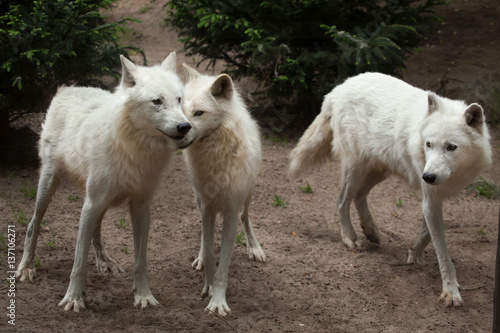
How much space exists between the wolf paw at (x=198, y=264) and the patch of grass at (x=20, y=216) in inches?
76.3

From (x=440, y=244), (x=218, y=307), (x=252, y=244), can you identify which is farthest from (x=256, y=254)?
(x=440, y=244)

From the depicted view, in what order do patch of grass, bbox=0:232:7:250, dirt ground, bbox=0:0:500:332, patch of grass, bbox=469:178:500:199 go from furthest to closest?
patch of grass, bbox=469:178:500:199 → patch of grass, bbox=0:232:7:250 → dirt ground, bbox=0:0:500:332

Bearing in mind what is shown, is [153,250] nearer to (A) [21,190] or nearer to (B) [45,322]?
(B) [45,322]

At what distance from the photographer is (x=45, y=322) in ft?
12.4

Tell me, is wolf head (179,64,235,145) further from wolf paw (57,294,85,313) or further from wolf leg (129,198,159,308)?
wolf paw (57,294,85,313)

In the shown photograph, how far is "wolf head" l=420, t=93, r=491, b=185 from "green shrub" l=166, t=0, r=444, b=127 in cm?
293

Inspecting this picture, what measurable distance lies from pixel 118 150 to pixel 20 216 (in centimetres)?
230

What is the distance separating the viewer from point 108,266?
493 cm

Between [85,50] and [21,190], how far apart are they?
1939mm

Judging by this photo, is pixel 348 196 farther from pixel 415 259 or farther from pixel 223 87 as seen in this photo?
pixel 223 87

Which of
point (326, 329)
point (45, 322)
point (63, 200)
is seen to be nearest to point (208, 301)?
point (326, 329)

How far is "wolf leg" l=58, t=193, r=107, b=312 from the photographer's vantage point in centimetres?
405

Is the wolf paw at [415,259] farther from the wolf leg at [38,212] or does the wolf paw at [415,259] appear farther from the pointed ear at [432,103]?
the wolf leg at [38,212]

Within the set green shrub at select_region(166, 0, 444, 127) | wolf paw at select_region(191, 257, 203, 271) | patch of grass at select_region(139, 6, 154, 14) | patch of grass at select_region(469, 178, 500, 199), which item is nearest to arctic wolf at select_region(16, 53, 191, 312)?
wolf paw at select_region(191, 257, 203, 271)
